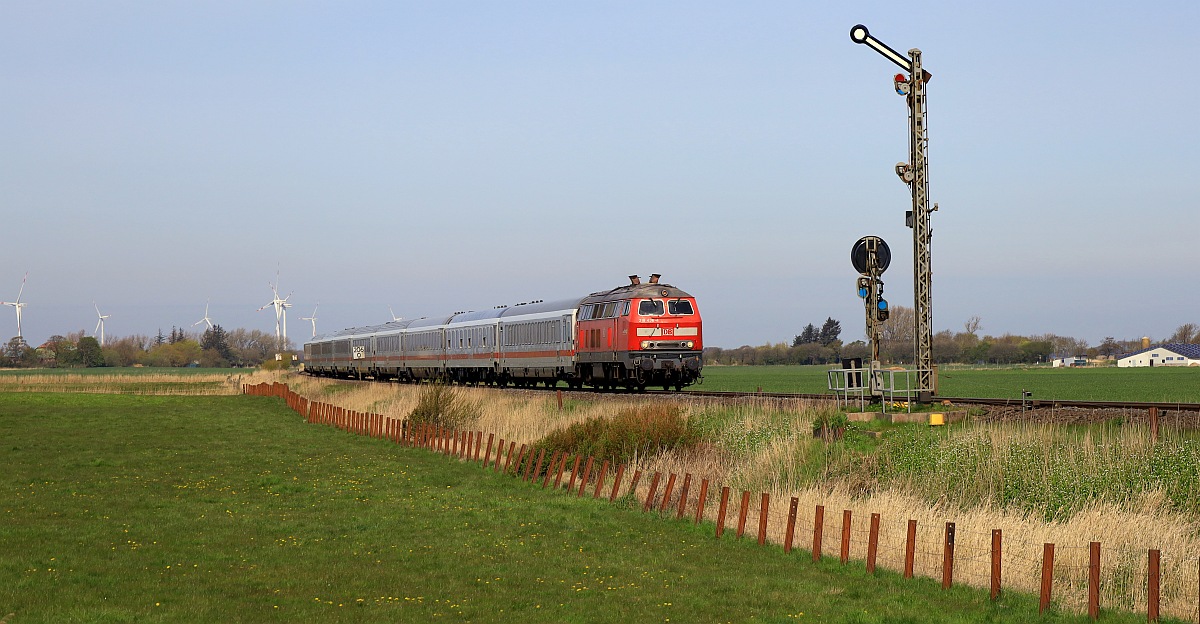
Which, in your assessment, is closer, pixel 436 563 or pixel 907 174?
pixel 436 563

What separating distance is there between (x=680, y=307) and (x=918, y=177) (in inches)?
728

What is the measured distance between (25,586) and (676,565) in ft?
26.0

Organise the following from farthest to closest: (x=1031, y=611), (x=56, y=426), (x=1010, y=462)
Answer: (x=56, y=426) → (x=1010, y=462) → (x=1031, y=611)

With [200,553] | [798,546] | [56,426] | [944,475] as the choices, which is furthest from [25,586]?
[56,426]

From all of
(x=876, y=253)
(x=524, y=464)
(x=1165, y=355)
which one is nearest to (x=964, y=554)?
(x=876, y=253)

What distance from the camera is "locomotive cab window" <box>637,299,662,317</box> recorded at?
4125 centimetres

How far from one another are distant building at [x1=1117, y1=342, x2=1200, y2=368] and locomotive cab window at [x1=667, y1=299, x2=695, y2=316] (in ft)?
528

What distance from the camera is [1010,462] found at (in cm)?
2092

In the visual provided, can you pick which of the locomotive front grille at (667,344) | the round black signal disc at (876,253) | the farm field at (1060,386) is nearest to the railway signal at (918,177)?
the round black signal disc at (876,253)

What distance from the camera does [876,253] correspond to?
81.6ft

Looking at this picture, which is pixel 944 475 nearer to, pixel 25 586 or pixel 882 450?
pixel 882 450

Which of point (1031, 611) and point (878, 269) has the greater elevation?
point (878, 269)

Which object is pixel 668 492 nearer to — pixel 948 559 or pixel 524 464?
pixel 948 559

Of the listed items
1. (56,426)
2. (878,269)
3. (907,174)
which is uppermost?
(907,174)
